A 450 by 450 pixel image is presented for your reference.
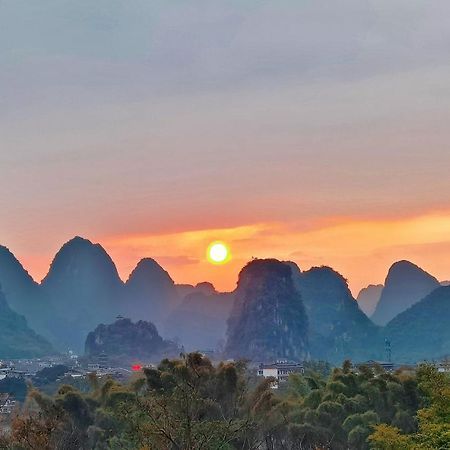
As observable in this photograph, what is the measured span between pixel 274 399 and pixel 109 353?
3624 inches

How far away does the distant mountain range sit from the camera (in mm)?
128250

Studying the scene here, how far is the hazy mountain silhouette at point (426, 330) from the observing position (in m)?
138

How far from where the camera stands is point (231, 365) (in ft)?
94.7

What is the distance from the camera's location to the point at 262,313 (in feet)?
422

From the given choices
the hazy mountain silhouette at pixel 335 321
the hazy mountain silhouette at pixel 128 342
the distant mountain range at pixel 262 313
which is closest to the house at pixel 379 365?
the distant mountain range at pixel 262 313

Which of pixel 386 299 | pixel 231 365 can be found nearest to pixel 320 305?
pixel 386 299

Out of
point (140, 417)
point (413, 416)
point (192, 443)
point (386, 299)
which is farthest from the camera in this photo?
point (386, 299)

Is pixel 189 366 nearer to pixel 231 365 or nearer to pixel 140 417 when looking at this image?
pixel 231 365

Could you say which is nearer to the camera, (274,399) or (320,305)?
(274,399)

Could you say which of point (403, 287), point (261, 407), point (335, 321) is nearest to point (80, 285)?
point (335, 321)

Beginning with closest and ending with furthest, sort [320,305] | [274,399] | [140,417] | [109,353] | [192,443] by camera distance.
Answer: [192,443] → [140,417] → [274,399] → [109,353] → [320,305]

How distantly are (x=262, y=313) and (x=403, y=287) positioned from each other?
66603mm

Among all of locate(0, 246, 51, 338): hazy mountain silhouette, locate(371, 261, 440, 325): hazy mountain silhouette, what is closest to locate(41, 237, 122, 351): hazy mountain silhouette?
locate(0, 246, 51, 338): hazy mountain silhouette

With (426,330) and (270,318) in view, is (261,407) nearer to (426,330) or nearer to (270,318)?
(270,318)
